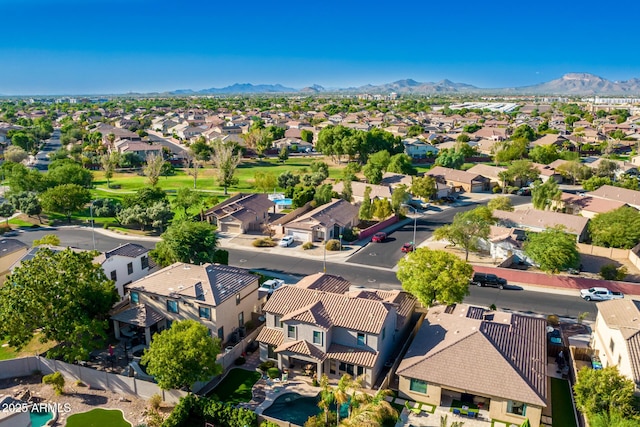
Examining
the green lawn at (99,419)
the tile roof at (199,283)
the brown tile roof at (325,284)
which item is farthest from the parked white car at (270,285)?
the green lawn at (99,419)

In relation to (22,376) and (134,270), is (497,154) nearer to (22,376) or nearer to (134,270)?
(134,270)

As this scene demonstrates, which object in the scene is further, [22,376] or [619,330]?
[22,376]

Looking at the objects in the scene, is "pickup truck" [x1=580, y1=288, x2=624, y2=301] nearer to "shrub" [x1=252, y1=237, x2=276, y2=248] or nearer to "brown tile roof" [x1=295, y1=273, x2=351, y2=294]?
"brown tile roof" [x1=295, y1=273, x2=351, y2=294]

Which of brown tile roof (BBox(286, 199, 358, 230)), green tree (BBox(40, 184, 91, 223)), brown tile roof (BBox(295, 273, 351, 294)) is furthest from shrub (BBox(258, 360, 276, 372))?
green tree (BBox(40, 184, 91, 223))

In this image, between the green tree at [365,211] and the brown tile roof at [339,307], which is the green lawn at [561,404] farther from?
the green tree at [365,211]

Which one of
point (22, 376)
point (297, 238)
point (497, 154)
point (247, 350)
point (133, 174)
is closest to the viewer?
point (22, 376)

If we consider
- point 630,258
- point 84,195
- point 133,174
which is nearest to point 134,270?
point 84,195

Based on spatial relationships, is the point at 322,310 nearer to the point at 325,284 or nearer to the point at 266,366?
the point at 266,366

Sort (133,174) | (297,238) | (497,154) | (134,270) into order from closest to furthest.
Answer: (134,270) < (297,238) < (133,174) < (497,154)
